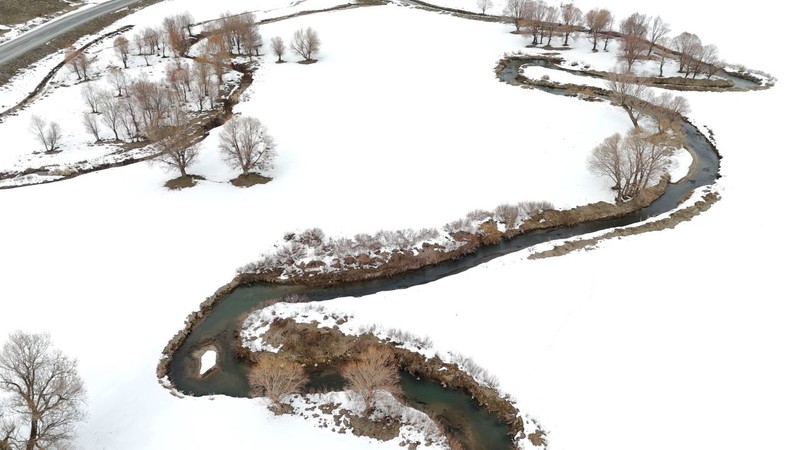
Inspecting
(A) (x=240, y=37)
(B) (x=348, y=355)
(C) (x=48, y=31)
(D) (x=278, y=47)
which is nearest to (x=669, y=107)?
(B) (x=348, y=355)

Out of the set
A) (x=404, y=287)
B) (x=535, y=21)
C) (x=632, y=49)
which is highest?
(x=535, y=21)

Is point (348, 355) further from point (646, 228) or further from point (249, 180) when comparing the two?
point (646, 228)

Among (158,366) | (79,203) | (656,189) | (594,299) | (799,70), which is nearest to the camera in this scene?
(158,366)

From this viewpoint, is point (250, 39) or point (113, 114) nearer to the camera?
point (113, 114)

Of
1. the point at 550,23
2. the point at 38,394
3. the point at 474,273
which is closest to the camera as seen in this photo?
the point at 38,394

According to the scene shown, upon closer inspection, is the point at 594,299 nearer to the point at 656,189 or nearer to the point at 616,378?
the point at 616,378

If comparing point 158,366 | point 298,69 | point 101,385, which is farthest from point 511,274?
point 298,69

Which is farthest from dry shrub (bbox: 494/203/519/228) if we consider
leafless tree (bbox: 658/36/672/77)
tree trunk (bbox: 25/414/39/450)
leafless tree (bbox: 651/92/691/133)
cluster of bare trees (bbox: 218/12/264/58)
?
cluster of bare trees (bbox: 218/12/264/58)
